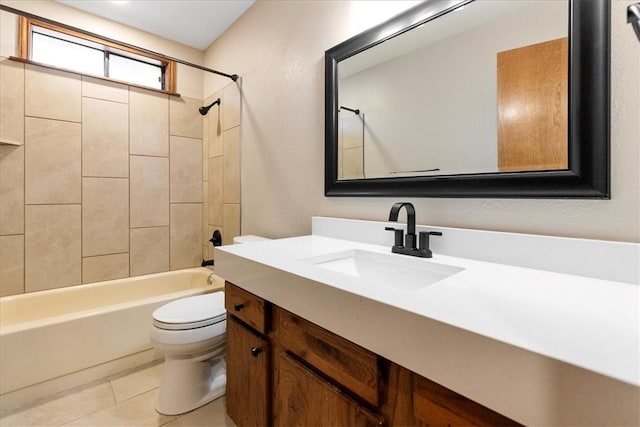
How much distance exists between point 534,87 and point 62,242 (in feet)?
9.71

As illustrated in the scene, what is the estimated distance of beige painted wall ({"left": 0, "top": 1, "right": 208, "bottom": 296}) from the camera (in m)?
2.02

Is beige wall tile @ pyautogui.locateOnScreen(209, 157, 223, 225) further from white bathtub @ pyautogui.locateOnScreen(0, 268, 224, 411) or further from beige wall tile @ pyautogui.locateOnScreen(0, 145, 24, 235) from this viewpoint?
beige wall tile @ pyautogui.locateOnScreen(0, 145, 24, 235)

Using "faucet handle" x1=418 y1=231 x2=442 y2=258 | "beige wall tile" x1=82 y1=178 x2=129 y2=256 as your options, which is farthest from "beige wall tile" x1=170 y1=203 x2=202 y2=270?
"faucet handle" x1=418 y1=231 x2=442 y2=258

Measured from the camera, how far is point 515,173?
94 centimetres

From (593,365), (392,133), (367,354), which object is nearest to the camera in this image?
(593,365)

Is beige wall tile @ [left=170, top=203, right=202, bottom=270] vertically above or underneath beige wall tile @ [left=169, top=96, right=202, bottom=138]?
underneath

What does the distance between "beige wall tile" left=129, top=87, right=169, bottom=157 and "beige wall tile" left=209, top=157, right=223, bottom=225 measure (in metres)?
0.43

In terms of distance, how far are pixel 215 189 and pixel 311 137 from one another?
136cm

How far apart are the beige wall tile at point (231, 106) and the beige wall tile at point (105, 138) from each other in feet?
2.63

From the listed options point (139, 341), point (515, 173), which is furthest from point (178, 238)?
point (515, 173)

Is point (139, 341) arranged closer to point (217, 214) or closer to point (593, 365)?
point (217, 214)

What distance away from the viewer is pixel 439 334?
0.51 m

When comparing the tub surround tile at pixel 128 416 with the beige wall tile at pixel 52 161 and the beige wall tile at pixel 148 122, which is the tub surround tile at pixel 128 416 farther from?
the beige wall tile at pixel 148 122

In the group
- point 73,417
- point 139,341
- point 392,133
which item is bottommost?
point 73,417
